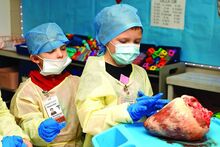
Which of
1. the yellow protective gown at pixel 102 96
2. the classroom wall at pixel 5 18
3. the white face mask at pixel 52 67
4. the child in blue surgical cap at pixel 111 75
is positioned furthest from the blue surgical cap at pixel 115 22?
Result: the classroom wall at pixel 5 18

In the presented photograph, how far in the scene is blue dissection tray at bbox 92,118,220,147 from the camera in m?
1.05

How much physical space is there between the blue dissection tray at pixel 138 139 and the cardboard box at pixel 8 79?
228 cm

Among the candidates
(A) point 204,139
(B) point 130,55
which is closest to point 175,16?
(B) point 130,55

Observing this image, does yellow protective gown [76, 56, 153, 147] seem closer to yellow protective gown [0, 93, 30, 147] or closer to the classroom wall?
yellow protective gown [0, 93, 30, 147]

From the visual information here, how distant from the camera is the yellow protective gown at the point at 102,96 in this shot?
1.35 metres

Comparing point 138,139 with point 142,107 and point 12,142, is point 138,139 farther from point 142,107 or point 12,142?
point 12,142

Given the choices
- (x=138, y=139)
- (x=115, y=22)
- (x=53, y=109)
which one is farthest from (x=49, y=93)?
(x=138, y=139)

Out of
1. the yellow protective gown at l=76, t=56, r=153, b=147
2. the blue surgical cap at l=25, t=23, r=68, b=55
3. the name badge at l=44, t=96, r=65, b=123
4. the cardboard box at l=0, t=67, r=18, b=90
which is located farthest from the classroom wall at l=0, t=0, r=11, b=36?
the yellow protective gown at l=76, t=56, r=153, b=147

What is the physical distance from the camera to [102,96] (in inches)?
58.3

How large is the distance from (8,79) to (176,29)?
1.62 meters

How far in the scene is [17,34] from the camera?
375 cm

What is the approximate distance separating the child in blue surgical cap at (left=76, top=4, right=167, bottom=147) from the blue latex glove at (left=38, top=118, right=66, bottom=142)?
0.12 m

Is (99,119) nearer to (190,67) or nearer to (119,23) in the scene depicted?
(119,23)

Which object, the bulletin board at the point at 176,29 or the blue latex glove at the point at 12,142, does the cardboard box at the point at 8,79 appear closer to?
the bulletin board at the point at 176,29
